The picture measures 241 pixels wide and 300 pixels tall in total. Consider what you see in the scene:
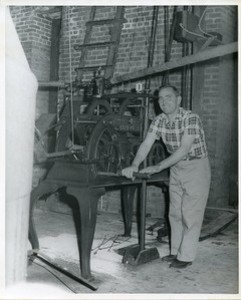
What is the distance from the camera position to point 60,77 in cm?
663

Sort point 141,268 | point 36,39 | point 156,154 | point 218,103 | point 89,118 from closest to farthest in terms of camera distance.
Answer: point 141,268 < point 89,118 < point 156,154 < point 218,103 < point 36,39

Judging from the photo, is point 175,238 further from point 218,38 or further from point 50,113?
point 50,113

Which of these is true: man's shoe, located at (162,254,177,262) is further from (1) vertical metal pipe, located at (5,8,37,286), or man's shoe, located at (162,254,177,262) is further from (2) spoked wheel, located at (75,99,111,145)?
(1) vertical metal pipe, located at (5,8,37,286)

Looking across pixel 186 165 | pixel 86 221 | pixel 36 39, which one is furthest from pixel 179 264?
pixel 36 39

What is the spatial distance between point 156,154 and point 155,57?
1770 millimetres

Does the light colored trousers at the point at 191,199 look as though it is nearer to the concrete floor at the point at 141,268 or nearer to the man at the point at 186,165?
the man at the point at 186,165

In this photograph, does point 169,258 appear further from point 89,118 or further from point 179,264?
point 89,118

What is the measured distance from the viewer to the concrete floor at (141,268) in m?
3.22

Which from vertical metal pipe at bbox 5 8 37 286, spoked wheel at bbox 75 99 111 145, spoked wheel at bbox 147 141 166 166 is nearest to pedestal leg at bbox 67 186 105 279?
vertical metal pipe at bbox 5 8 37 286

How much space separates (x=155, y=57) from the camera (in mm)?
5824

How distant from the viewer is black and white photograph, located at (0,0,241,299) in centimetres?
269
